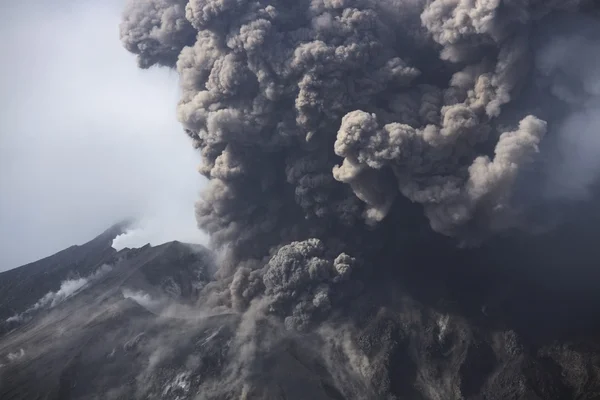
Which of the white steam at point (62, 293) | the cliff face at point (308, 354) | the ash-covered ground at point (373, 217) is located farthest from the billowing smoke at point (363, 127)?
the white steam at point (62, 293)

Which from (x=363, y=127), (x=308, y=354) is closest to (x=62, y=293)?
(x=308, y=354)

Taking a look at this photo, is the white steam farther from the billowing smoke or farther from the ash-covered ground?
the billowing smoke

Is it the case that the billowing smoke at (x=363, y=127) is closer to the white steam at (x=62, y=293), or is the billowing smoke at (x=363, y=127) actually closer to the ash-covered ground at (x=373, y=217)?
the ash-covered ground at (x=373, y=217)

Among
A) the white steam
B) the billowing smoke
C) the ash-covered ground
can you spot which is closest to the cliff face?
the ash-covered ground

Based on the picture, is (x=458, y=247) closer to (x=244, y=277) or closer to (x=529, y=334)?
(x=529, y=334)

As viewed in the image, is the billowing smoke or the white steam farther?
the white steam

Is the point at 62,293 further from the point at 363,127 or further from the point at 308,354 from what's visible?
the point at 363,127

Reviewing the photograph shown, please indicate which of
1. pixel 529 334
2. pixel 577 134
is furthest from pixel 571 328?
pixel 577 134
